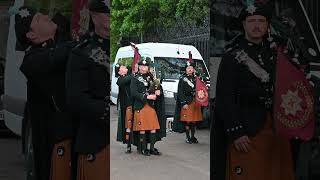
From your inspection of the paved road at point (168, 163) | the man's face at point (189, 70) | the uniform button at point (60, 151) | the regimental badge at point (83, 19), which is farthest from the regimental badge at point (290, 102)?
the man's face at point (189, 70)

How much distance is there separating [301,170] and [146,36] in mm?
6495

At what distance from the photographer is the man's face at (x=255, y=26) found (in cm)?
335

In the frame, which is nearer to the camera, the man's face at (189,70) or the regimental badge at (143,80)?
the regimental badge at (143,80)

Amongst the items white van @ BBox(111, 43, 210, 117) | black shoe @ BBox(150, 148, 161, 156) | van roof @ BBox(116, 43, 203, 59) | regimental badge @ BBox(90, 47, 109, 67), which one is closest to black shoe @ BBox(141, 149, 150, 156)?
black shoe @ BBox(150, 148, 161, 156)

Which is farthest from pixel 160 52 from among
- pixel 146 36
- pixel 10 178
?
pixel 10 178

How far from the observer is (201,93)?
341 inches

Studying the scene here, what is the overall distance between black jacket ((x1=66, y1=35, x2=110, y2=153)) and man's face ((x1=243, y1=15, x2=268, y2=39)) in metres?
0.87

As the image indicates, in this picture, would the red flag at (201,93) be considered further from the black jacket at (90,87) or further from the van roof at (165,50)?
the black jacket at (90,87)

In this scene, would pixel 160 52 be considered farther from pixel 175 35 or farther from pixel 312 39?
pixel 312 39

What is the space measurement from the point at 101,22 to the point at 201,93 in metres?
5.38

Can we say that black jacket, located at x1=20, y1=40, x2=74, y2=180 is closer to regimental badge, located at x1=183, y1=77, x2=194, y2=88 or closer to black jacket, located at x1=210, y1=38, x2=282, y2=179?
black jacket, located at x1=210, y1=38, x2=282, y2=179

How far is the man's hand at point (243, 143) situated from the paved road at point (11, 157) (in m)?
1.37

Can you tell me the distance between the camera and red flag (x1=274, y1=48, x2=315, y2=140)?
336 cm

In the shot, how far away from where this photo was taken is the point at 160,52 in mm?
10117
